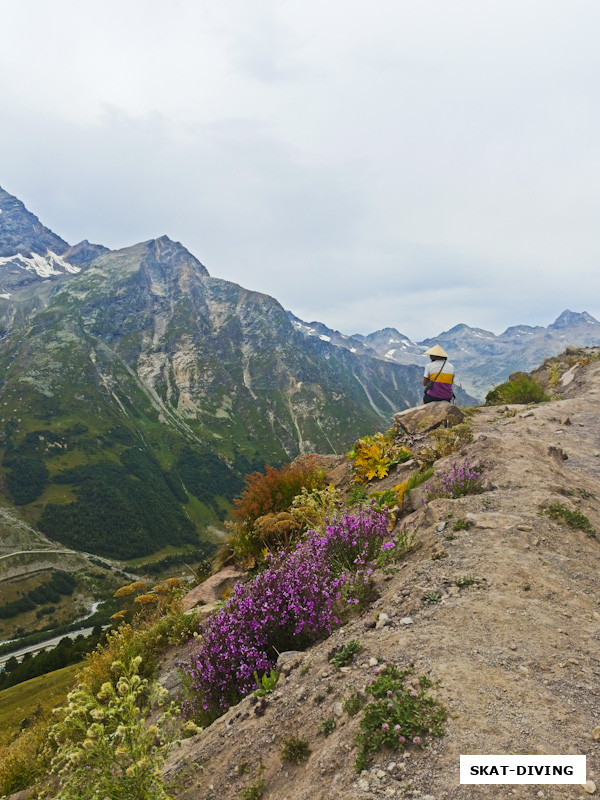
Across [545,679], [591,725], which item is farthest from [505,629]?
[591,725]

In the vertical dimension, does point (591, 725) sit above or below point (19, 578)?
above

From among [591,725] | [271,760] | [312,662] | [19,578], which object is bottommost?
[19,578]

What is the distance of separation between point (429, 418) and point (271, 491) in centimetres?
660

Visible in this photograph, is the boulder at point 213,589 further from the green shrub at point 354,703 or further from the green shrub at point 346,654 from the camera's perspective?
the green shrub at point 354,703

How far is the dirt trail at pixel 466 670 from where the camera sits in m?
3.19

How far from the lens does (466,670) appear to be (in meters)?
3.99

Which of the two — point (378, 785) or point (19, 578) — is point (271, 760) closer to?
point (378, 785)

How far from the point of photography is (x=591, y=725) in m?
3.42

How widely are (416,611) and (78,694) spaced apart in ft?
12.7

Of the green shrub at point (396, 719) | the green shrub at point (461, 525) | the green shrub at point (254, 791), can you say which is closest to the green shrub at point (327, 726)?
the green shrub at point (396, 719)

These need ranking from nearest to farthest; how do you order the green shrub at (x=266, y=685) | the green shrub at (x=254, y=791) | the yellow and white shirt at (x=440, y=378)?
the green shrub at (x=254, y=791)
the green shrub at (x=266, y=685)
the yellow and white shirt at (x=440, y=378)

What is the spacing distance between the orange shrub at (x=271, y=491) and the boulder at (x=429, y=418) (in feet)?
13.9

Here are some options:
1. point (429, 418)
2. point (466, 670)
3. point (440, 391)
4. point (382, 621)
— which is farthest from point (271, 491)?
point (466, 670)

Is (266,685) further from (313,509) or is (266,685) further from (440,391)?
(440,391)
